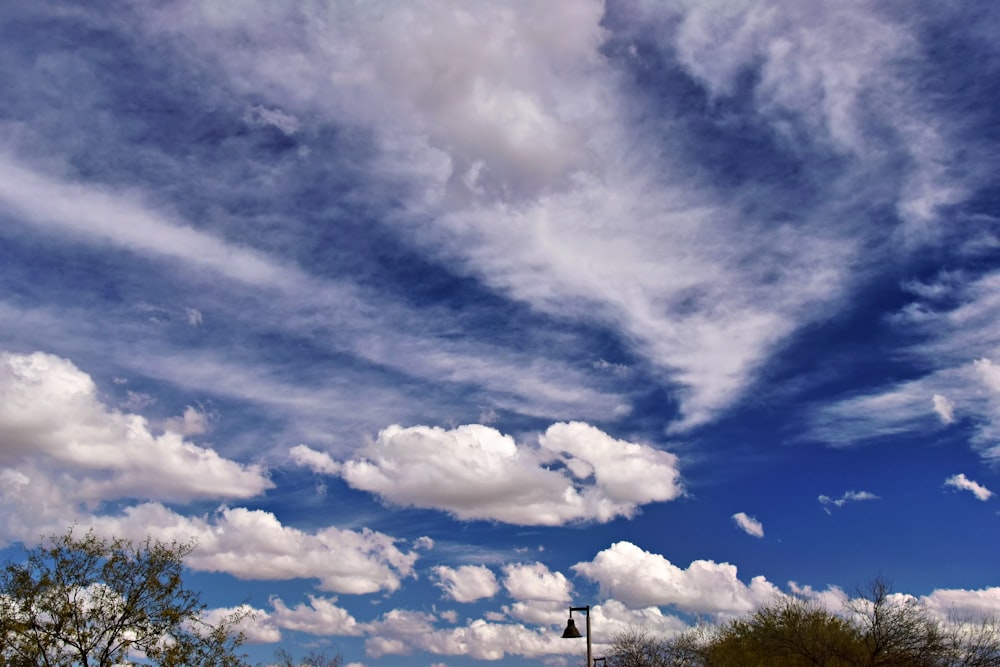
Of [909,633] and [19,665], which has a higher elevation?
[909,633]

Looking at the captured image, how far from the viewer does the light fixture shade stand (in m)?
32.0

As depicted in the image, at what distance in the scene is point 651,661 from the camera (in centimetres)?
7981

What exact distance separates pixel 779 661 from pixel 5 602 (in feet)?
135

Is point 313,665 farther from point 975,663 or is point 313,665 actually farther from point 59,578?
point 975,663

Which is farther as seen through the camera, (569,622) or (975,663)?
(975,663)

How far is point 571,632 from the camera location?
105 ft

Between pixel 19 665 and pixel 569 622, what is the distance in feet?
68.0

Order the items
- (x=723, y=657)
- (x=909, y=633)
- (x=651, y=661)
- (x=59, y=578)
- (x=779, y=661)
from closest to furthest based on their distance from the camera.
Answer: (x=59, y=578) < (x=909, y=633) < (x=779, y=661) < (x=723, y=657) < (x=651, y=661)

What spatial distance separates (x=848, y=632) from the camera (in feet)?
160

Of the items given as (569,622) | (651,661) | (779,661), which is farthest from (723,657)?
(569,622)

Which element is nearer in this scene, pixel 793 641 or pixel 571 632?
pixel 571 632

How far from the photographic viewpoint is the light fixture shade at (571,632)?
3197 centimetres

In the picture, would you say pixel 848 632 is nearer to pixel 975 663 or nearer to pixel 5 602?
pixel 975 663

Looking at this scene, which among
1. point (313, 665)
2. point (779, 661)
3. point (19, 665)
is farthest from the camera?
point (313, 665)
